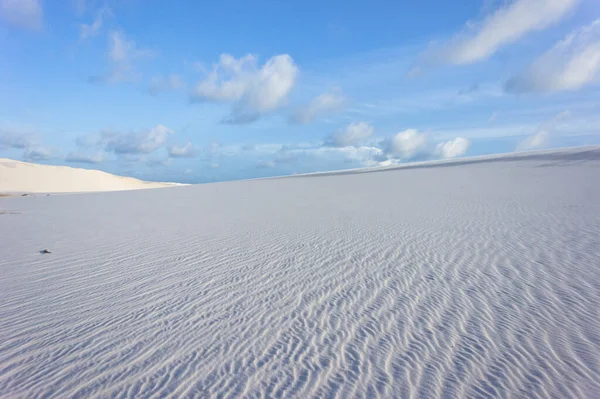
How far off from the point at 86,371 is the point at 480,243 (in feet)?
25.2

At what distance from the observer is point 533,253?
23.2ft

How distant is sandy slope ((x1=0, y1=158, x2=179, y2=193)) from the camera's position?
4953 cm

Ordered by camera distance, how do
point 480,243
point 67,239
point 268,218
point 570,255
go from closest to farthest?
point 570,255
point 480,243
point 67,239
point 268,218

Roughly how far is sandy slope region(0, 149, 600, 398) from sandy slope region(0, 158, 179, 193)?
50.1m

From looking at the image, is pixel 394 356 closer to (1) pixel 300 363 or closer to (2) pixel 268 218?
(1) pixel 300 363

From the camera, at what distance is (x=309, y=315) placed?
4.61 metres

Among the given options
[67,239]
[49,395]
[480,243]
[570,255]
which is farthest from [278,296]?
[67,239]

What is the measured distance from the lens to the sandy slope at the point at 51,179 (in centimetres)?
4953

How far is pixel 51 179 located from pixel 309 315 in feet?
206

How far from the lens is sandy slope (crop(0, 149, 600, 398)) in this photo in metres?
3.32

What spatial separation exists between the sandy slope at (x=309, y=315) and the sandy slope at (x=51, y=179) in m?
50.1

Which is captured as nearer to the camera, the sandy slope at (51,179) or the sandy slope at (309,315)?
the sandy slope at (309,315)

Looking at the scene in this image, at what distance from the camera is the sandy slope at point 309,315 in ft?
10.9

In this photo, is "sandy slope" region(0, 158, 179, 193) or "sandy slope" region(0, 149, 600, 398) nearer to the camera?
"sandy slope" region(0, 149, 600, 398)
